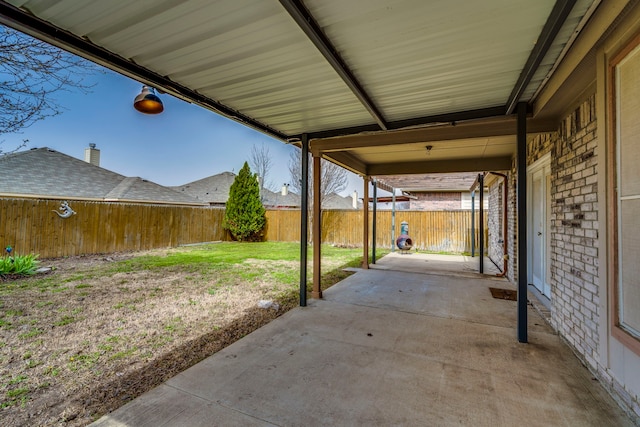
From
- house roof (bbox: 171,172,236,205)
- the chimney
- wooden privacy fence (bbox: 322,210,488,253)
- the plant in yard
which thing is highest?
the chimney

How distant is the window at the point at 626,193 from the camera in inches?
66.7

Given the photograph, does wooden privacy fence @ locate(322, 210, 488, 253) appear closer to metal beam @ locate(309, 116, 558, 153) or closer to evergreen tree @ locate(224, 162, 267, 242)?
evergreen tree @ locate(224, 162, 267, 242)

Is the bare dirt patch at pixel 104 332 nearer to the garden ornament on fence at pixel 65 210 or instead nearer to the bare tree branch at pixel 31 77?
the bare tree branch at pixel 31 77

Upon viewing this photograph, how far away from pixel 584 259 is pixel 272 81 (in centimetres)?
326

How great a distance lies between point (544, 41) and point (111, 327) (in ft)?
16.4

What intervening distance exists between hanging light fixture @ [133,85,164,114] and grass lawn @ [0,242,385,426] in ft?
8.00

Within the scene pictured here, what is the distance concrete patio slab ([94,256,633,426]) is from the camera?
183cm

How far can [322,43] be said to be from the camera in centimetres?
186

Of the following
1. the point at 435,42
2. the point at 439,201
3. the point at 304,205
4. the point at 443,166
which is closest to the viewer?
the point at 435,42

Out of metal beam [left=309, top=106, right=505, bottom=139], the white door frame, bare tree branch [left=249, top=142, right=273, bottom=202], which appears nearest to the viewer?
metal beam [left=309, top=106, right=505, bottom=139]

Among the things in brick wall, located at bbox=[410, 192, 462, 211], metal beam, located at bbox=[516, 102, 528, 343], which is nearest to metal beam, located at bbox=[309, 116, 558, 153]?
metal beam, located at bbox=[516, 102, 528, 343]

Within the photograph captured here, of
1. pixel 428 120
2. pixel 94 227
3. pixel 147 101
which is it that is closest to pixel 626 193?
pixel 428 120

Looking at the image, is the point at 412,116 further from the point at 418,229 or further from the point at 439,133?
the point at 418,229

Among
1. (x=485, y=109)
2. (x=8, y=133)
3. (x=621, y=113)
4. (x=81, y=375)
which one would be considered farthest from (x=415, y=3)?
(x=8, y=133)
